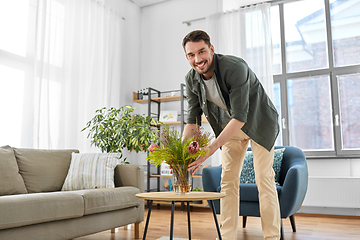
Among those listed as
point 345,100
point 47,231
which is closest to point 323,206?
point 345,100

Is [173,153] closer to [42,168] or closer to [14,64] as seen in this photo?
[42,168]

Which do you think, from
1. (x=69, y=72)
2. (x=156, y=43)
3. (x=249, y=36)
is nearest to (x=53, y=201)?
(x=69, y=72)

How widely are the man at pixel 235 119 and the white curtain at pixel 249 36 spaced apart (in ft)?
7.60

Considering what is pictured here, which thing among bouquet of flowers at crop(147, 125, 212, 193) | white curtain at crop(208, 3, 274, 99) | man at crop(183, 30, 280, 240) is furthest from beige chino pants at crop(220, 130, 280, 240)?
white curtain at crop(208, 3, 274, 99)

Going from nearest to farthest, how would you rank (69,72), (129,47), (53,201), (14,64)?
(53,201) < (14,64) < (69,72) < (129,47)

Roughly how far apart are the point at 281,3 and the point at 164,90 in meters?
2.09

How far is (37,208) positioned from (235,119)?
121cm

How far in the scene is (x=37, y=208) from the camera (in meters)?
1.75

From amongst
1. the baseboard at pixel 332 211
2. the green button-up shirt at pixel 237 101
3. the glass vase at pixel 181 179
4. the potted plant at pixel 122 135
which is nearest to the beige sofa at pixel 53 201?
the potted plant at pixel 122 135

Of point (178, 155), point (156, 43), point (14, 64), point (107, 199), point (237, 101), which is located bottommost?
point (107, 199)

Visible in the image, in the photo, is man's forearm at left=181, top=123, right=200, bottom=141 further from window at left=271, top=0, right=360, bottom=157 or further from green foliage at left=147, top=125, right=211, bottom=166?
window at left=271, top=0, right=360, bottom=157

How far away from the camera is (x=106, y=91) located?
166 inches

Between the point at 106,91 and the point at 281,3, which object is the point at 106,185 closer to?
the point at 106,91

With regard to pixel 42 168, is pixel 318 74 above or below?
above
